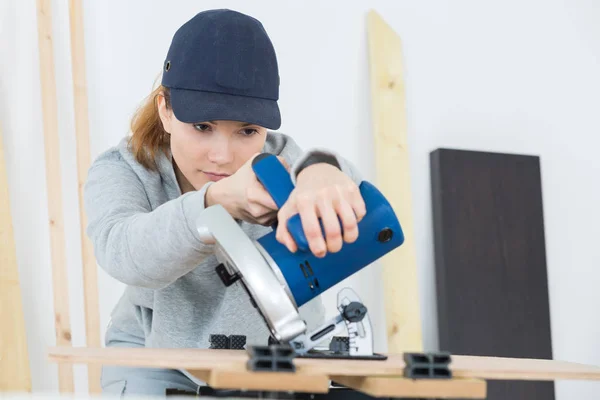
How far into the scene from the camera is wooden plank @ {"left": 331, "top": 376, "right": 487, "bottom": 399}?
861 mm

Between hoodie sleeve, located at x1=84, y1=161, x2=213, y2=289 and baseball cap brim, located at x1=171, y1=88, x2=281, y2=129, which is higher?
baseball cap brim, located at x1=171, y1=88, x2=281, y2=129

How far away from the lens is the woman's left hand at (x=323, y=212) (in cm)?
102

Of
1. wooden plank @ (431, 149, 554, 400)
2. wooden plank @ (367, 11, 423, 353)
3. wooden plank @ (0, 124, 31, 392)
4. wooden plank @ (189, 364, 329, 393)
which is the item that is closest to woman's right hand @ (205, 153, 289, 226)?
wooden plank @ (189, 364, 329, 393)

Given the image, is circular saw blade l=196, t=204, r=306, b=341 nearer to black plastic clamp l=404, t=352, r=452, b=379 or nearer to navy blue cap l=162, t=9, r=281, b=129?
black plastic clamp l=404, t=352, r=452, b=379

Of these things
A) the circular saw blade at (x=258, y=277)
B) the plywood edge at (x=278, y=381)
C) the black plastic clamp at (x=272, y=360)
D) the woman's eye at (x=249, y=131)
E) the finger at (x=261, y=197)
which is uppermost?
the woman's eye at (x=249, y=131)

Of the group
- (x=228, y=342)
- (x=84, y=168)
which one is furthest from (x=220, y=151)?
(x=84, y=168)

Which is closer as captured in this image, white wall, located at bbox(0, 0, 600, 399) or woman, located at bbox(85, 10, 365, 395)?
woman, located at bbox(85, 10, 365, 395)

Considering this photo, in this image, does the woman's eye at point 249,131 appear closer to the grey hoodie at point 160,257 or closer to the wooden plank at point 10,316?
the grey hoodie at point 160,257

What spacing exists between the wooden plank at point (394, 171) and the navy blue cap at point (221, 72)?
4.84 ft

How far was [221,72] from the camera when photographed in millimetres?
1413

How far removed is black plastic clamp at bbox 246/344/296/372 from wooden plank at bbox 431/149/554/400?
2062 millimetres

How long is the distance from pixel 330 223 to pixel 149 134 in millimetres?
858

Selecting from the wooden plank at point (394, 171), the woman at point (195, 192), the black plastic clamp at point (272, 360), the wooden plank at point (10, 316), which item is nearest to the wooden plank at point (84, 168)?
the wooden plank at point (10, 316)

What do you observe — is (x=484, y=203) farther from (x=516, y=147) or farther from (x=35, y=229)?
(x=35, y=229)
